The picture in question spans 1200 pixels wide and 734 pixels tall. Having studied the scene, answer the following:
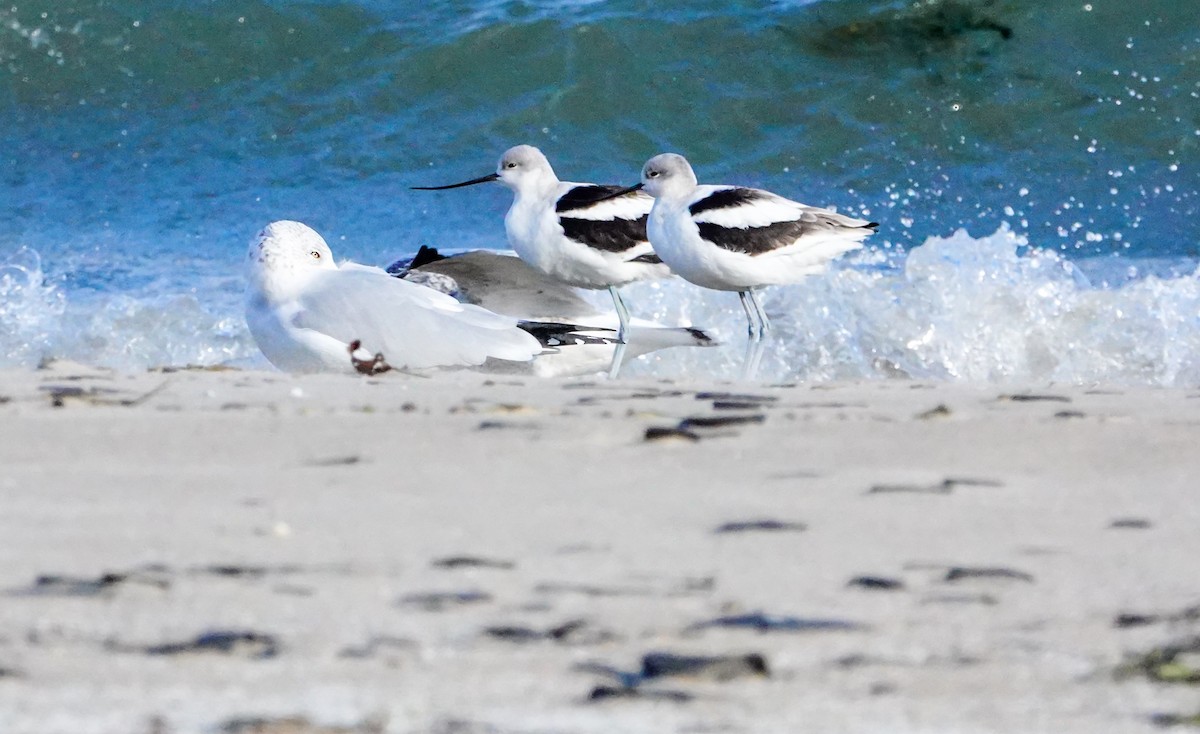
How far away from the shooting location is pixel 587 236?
20.7 feet

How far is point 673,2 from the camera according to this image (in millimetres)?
12000

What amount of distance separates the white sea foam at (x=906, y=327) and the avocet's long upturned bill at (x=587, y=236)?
0.59m

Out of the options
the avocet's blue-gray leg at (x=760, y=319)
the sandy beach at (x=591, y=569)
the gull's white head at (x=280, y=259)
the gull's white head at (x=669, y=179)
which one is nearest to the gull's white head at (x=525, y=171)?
the gull's white head at (x=669, y=179)

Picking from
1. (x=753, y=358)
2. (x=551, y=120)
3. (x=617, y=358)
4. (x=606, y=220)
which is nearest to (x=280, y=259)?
(x=617, y=358)

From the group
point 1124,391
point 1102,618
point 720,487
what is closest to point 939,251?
point 1124,391

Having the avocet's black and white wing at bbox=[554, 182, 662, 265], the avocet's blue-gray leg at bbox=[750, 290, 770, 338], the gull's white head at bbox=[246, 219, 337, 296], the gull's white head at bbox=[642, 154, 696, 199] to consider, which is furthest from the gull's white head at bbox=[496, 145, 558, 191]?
the gull's white head at bbox=[246, 219, 337, 296]

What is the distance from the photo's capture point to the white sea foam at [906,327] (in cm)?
693

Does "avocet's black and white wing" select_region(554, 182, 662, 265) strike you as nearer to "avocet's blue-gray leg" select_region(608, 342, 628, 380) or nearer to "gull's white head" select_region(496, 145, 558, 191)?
"gull's white head" select_region(496, 145, 558, 191)

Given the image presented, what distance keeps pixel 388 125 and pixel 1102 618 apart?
32.9 ft

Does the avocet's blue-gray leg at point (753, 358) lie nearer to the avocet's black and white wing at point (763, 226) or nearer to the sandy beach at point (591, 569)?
the avocet's black and white wing at point (763, 226)

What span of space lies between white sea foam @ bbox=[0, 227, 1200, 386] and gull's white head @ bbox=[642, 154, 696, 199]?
846mm

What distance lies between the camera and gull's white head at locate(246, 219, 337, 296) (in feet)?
17.6

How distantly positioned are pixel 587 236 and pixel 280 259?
1.37 metres

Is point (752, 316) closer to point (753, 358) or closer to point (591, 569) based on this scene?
point (753, 358)
